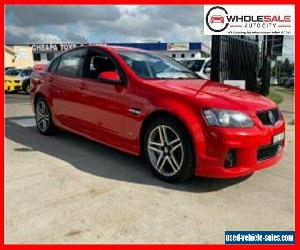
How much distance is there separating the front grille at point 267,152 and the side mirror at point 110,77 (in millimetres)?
1984

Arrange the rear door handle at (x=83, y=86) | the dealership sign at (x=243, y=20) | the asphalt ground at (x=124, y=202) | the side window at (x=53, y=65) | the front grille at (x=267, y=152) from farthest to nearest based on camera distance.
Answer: the dealership sign at (x=243, y=20) → the side window at (x=53, y=65) → the rear door handle at (x=83, y=86) → the front grille at (x=267, y=152) → the asphalt ground at (x=124, y=202)

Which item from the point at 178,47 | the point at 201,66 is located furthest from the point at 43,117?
the point at 178,47

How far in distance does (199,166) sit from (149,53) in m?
2.42

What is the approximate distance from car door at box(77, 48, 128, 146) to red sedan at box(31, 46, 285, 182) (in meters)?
0.01

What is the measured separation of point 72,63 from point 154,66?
1.49 m

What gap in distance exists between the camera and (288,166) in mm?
5738

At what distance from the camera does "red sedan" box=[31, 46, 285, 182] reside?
4371mm

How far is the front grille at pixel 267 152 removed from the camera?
457 cm

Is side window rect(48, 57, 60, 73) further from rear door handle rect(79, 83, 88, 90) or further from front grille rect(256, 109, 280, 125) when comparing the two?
front grille rect(256, 109, 280, 125)

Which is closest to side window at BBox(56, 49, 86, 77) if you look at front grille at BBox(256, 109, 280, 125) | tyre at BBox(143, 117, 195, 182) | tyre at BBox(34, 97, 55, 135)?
tyre at BBox(34, 97, 55, 135)

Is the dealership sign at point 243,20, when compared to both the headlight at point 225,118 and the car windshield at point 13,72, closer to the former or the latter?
the headlight at point 225,118

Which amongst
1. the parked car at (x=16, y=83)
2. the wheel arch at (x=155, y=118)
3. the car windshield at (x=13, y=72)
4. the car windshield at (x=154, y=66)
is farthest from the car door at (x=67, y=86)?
the car windshield at (x=13, y=72)

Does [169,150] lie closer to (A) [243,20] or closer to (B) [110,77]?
(B) [110,77]

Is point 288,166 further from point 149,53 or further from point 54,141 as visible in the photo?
point 54,141
